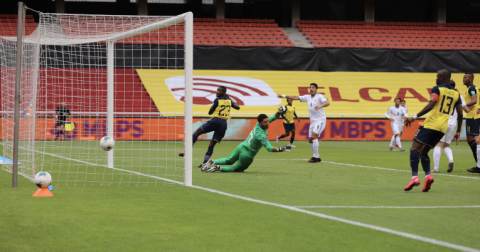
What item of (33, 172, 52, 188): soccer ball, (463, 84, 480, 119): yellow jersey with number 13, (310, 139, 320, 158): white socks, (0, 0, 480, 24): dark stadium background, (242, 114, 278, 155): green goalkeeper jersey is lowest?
(33, 172, 52, 188): soccer ball

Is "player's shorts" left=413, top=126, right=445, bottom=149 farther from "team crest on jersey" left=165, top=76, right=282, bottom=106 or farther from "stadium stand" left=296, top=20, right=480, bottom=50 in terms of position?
"stadium stand" left=296, top=20, right=480, bottom=50

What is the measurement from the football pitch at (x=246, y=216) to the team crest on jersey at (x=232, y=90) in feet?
70.9

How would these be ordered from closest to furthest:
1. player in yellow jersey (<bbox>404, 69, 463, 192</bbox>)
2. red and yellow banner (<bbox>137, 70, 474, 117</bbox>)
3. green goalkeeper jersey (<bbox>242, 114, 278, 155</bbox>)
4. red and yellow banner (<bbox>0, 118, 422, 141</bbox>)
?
player in yellow jersey (<bbox>404, 69, 463, 192</bbox>)
green goalkeeper jersey (<bbox>242, 114, 278, 155</bbox>)
red and yellow banner (<bbox>0, 118, 422, 141</bbox>)
red and yellow banner (<bbox>137, 70, 474, 117</bbox>)

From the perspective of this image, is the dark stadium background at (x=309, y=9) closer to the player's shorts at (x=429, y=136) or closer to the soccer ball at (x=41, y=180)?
the player's shorts at (x=429, y=136)

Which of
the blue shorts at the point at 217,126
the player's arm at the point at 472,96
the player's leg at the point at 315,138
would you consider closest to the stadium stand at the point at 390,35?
the player's leg at the point at 315,138

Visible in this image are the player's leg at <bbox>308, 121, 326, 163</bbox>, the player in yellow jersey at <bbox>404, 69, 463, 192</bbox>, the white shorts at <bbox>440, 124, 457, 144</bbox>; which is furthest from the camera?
the player's leg at <bbox>308, 121, 326, 163</bbox>

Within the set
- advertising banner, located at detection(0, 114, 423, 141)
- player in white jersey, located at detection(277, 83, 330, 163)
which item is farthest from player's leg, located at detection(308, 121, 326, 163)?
advertising banner, located at detection(0, 114, 423, 141)

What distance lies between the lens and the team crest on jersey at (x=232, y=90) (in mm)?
33656

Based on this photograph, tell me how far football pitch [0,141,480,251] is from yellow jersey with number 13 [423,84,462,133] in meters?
1.09

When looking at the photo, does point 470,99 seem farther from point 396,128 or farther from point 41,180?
point 396,128

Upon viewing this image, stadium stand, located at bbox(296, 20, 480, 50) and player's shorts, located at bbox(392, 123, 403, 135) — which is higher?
stadium stand, located at bbox(296, 20, 480, 50)

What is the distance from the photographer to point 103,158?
17.5 meters

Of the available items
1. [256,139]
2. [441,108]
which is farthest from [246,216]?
[256,139]

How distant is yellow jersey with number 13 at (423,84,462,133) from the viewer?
403 inches
